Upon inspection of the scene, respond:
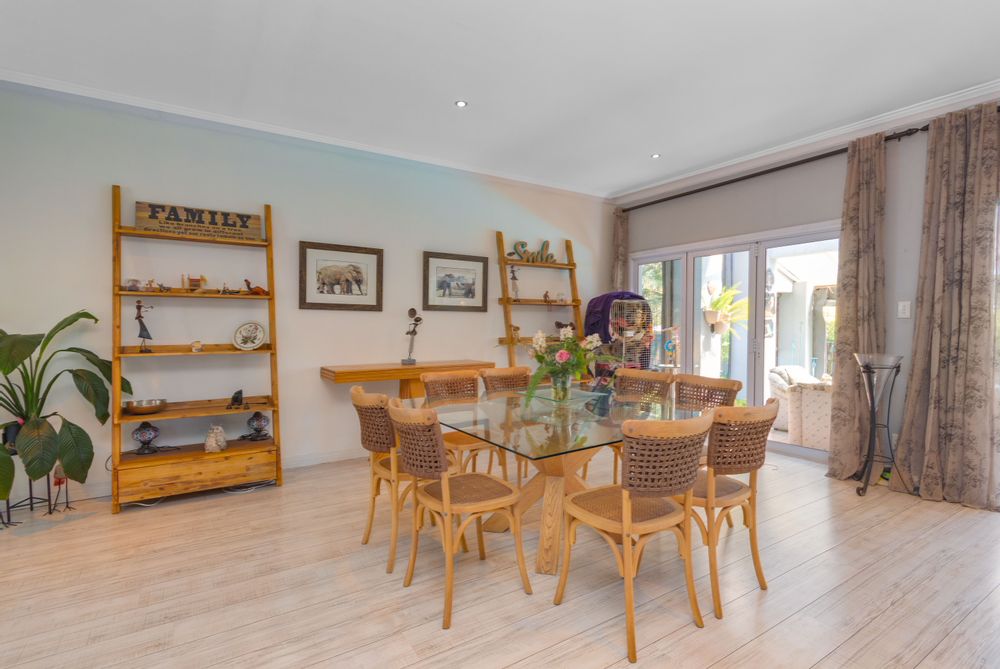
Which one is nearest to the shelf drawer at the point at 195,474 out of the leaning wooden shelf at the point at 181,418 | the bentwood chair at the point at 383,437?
the leaning wooden shelf at the point at 181,418

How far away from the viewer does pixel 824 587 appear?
7.45ft

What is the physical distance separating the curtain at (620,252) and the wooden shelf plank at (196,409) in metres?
4.04

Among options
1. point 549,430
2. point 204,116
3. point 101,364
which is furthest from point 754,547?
point 204,116

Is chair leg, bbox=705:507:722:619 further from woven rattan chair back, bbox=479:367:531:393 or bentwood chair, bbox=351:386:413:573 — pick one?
woven rattan chair back, bbox=479:367:531:393

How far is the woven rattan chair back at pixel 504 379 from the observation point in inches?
141

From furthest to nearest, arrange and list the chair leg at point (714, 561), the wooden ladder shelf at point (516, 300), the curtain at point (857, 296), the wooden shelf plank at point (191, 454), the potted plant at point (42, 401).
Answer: the wooden ladder shelf at point (516, 300) → the curtain at point (857, 296) → the wooden shelf plank at point (191, 454) → the potted plant at point (42, 401) → the chair leg at point (714, 561)

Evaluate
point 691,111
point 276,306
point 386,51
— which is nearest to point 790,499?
point 691,111

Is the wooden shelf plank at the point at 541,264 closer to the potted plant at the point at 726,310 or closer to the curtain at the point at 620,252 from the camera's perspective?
the curtain at the point at 620,252

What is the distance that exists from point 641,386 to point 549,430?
142cm

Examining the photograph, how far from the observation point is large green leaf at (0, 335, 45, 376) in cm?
270

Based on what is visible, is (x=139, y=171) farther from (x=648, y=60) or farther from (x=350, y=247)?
(x=648, y=60)

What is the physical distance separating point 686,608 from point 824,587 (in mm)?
718

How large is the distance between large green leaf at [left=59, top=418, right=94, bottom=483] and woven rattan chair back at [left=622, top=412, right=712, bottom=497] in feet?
10.4

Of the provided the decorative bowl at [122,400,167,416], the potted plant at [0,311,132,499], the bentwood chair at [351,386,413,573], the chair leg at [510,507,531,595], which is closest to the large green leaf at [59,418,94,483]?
the potted plant at [0,311,132,499]
